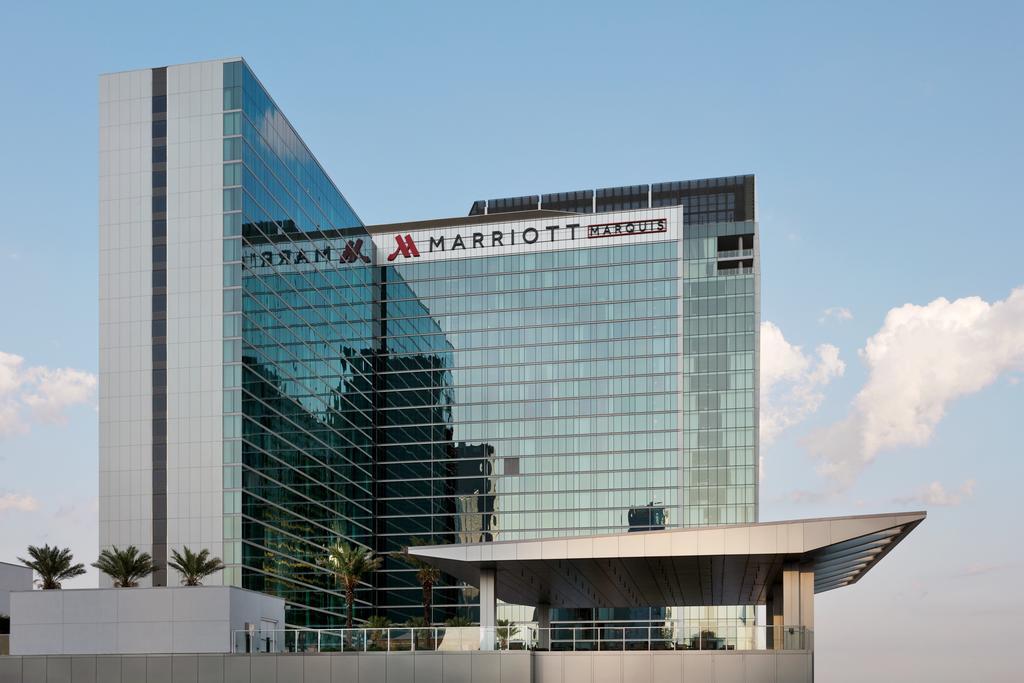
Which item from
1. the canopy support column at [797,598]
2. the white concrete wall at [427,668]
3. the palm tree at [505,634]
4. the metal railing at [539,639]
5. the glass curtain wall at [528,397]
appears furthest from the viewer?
the glass curtain wall at [528,397]

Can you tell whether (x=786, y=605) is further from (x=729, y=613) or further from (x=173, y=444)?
(x=729, y=613)

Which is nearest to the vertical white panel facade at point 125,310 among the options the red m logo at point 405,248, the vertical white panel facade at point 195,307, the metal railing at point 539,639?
the vertical white panel facade at point 195,307

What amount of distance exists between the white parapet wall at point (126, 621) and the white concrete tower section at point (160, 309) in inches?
1366

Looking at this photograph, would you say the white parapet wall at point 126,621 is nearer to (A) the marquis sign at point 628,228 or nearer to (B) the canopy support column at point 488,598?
(B) the canopy support column at point 488,598

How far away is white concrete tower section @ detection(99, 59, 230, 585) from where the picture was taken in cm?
8400

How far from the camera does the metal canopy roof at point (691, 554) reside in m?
41.1

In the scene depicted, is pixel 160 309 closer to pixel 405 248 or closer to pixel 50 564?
pixel 50 564

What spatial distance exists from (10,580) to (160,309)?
21.1m


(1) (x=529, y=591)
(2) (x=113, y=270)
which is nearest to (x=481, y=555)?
(1) (x=529, y=591)

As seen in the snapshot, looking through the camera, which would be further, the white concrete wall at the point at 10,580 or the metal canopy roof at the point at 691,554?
the white concrete wall at the point at 10,580

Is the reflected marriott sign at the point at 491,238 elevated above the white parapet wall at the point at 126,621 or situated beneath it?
elevated above

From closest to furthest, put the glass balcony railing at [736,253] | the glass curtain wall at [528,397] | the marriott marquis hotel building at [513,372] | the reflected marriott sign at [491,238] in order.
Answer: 1. the marriott marquis hotel building at [513,372]
2. the glass curtain wall at [528,397]
3. the glass balcony railing at [736,253]
4. the reflected marriott sign at [491,238]

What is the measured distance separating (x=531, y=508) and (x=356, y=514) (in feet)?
72.6

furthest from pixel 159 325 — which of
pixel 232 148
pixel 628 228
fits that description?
pixel 628 228
